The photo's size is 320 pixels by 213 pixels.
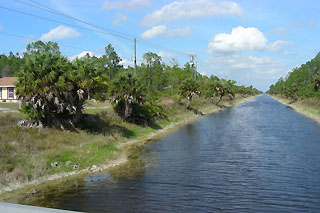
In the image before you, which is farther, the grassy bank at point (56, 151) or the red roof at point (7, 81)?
the red roof at point (7, 81)

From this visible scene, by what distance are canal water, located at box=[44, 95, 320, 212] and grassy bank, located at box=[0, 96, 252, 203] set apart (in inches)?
74.7

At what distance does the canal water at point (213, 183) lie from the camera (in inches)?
556

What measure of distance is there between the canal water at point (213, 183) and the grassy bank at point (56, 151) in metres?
1.90

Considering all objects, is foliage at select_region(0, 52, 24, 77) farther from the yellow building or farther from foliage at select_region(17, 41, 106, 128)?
foliage at select_region(17, 41, 106, 128)

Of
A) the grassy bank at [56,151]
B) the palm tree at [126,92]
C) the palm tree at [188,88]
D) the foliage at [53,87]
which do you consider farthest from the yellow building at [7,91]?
the palm tree at [188,88]

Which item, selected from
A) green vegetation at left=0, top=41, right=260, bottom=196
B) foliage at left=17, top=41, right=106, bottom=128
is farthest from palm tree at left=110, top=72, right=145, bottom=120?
foliage at left=17, top=41, right=106, bottom=128

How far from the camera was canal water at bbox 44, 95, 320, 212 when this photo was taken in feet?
46.4

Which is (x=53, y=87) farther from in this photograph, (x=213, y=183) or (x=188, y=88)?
(x=188, y=88)

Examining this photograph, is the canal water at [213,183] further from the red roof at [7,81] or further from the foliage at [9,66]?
the foliage at [9,66]

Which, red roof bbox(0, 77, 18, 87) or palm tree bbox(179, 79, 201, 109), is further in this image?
palm tree bbox(179, 79, 201, 109)

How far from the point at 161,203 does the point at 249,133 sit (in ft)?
89.6

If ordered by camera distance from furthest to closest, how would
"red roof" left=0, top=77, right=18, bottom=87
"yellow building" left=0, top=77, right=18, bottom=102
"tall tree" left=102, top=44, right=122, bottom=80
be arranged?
"tall tree" left=102, top=44, right=122, bottom=80 → "red roof" left=0, top=77, right=18, bottom=87 → "yellow building" left=0, top=77, right=18, bottom=102

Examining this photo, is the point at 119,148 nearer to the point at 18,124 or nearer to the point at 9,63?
the point at 18,124

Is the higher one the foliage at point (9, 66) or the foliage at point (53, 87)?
the foliage at point (9, 66)
